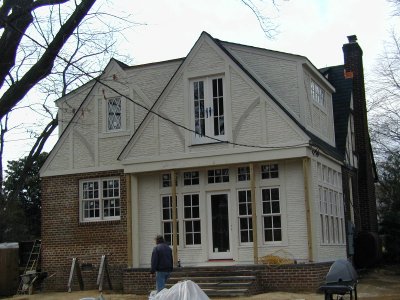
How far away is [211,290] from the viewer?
16344mm

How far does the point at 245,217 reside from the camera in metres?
18.4

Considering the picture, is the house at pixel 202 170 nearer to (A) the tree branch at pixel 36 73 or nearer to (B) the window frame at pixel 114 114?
(B) the window frame at pixel 114 114

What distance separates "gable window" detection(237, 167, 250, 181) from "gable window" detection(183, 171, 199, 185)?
1.45 meters

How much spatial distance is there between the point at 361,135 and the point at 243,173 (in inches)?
353

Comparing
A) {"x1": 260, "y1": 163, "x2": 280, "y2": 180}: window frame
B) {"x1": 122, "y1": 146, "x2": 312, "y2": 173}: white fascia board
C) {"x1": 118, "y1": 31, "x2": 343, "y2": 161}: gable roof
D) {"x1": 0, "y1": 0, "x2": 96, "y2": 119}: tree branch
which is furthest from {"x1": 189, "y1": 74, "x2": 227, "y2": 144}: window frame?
{"x1": 0, "y1": 0, "x2": 96, "y2": 119}: tree branch

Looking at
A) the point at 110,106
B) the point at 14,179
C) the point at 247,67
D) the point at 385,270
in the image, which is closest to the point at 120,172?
the point at 110,106

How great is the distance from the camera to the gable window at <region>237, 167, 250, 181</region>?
1859cm

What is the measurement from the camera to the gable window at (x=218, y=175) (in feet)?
62.1

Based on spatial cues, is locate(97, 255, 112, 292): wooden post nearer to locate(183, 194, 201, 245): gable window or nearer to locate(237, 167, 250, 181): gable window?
locate(183, 194, 201, 245): gable window

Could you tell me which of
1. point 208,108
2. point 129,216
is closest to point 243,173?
point 208,108

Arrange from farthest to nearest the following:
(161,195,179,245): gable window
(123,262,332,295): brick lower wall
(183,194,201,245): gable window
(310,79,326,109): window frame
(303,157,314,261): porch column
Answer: (310,79,326,109): window frame, (161,195,179,245): gable window, (183,194,201,245): gable window, (303,157,314,261): porch column, (123,262,332,295): brick lower wall

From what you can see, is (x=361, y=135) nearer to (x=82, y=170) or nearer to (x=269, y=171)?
(x=269, y=171)

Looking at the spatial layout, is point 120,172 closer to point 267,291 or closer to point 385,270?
point 267,291

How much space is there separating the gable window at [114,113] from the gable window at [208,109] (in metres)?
3.59
